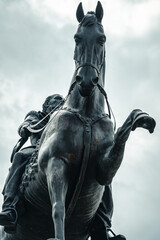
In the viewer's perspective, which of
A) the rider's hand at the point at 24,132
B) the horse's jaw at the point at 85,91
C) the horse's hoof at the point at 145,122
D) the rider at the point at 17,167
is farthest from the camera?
the rider's hand at the point at 24,132

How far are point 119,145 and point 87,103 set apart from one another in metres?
0.97

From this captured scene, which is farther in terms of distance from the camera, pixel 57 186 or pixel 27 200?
pixel 27 200

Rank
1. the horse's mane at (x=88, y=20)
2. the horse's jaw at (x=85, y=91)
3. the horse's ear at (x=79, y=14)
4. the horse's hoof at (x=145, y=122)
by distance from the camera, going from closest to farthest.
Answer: the horse's hoof at (x=145, y=122), the horse's jaw at (x=85, y=91), the horse's mane at (x=88, y=20), the horse's ear at (x=79, y=14)

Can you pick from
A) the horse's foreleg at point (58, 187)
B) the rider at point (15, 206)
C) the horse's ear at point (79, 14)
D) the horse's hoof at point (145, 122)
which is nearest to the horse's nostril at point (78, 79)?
the horse's hoof at point (145, 122)

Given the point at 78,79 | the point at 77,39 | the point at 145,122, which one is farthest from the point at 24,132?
the point at 145,122

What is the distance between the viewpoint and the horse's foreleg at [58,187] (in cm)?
926

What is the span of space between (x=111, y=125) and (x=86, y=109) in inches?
17.9

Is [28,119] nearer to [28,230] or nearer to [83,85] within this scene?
[28,230]

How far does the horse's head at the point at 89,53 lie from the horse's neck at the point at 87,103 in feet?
0.78

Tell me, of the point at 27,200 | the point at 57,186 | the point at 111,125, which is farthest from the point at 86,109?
the point at 27,200

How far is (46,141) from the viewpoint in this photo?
1014 cm

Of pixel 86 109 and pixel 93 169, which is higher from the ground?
pixel 86 109

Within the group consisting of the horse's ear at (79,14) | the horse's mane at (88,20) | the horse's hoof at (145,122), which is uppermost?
the horse's ear at (79,14)

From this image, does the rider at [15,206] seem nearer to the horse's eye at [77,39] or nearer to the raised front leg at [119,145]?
the horse's eye at [77,39]
